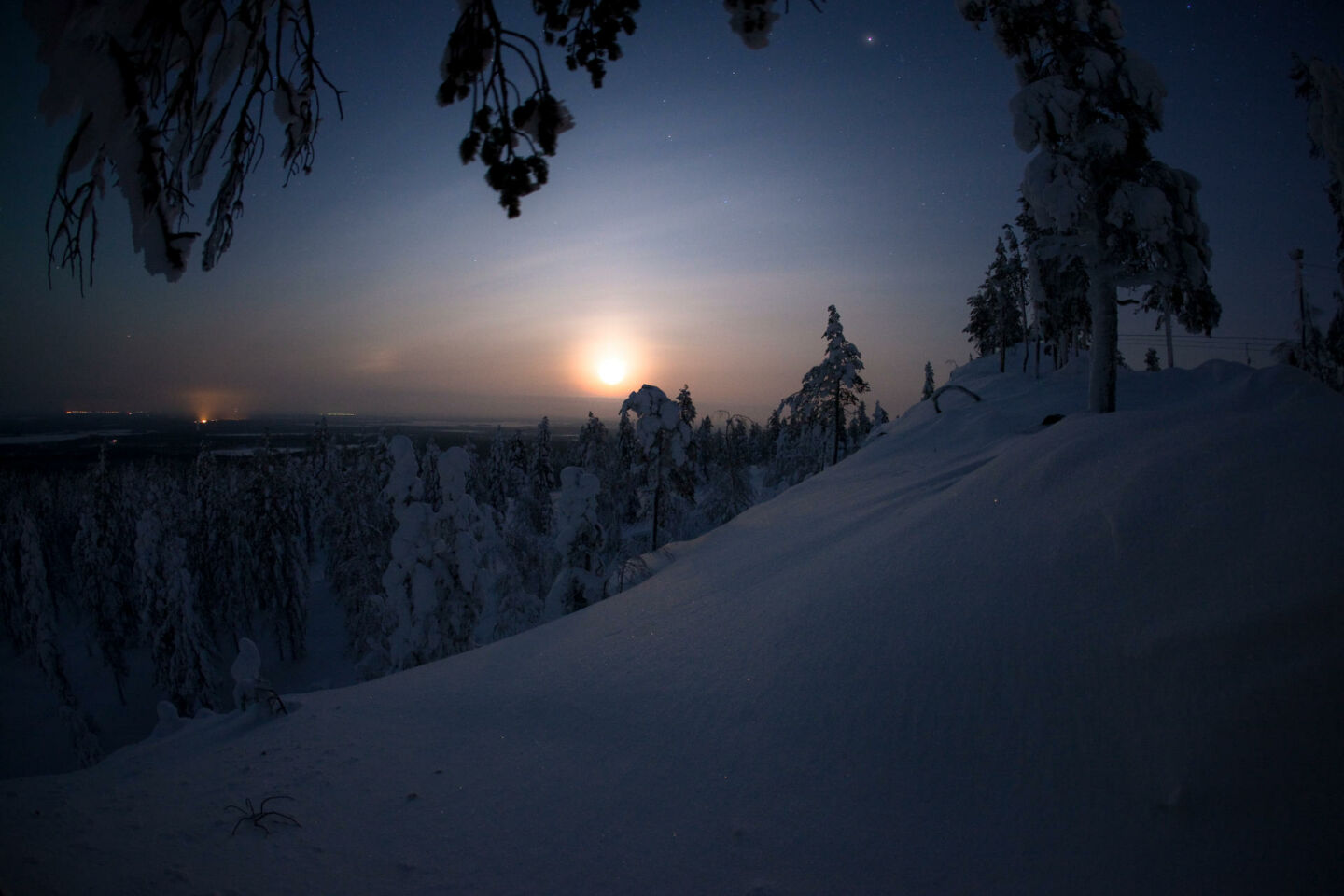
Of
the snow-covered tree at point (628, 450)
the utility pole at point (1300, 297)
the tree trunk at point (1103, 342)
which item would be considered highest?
the utility pole at point (1300, 297)

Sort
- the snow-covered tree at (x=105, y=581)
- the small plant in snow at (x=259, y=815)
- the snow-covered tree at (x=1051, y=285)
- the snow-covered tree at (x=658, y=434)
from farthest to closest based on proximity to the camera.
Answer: the snow-covered tree at (x=105, y=581) < the snow-covered tree at (x=658, y=434) < the snow-covered tree at (x=1051, y=285) < the small plant in snow at (x=259, y=815)

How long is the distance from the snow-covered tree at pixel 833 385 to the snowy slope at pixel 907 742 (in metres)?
20.6

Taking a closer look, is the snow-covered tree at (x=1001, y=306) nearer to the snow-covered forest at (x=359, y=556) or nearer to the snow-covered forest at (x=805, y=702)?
the snow-covered forest at (x=359, y=556)

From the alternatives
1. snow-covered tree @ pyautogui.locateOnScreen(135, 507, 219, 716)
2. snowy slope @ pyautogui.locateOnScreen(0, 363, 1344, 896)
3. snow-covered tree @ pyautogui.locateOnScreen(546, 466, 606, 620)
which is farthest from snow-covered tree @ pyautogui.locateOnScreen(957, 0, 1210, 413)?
snow-covered tree @ pyautogui.locateOnScreen(135, 507, 219, 716)

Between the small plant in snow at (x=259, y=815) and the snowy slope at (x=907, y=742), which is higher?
the snowy slope at (x=907, y=742)

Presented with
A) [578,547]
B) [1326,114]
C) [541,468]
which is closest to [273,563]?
[541,468]

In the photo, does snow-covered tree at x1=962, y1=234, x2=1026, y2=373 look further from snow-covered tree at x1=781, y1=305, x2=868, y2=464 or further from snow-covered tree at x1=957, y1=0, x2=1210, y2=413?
snow-covered tree at x1=957, y1=0, x2=1210, y2=413

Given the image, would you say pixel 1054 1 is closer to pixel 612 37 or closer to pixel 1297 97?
pixel 1297 97

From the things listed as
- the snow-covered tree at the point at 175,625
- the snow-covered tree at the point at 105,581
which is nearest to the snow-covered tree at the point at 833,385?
the snow-covered tree at the point at 175,625

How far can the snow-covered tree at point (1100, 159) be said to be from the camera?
9469 millimetres

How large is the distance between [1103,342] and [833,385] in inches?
637

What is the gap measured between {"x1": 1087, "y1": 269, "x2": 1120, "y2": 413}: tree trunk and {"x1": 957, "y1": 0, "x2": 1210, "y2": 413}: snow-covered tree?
2 centimetres

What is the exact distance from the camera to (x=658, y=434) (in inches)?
606

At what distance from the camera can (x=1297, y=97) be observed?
38.1ft
